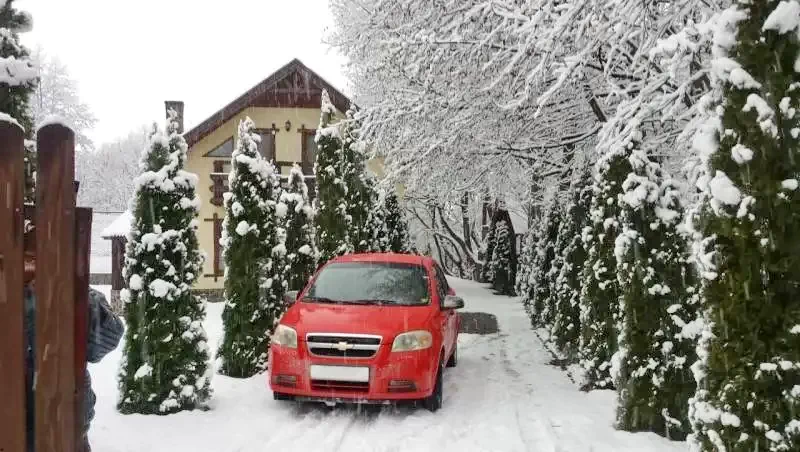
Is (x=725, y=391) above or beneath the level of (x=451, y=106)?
beneath

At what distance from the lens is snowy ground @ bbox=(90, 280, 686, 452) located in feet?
19.8

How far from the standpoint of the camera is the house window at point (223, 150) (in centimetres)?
2647

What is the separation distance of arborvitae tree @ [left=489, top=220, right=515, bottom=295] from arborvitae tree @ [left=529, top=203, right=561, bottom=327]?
10.3 meters

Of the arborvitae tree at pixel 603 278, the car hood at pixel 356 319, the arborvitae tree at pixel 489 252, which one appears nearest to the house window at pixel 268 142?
the arborvitae tree at pixel 489 252

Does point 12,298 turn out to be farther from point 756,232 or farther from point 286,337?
point 286,337

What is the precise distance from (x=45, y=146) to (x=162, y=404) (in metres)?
5.38

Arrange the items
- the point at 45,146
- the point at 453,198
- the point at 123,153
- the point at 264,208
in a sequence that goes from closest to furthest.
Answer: the point at 45,146
the point at 264,208
the point at 453,198
the point at 123,153

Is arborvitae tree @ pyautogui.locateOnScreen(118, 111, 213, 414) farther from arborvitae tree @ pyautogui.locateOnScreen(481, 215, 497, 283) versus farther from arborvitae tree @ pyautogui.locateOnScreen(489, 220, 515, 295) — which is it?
arborvitae tree @ pyautogui.locateOnScreen(481, 215, 497, 283)

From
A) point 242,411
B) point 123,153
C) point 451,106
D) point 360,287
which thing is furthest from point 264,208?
point 123,153

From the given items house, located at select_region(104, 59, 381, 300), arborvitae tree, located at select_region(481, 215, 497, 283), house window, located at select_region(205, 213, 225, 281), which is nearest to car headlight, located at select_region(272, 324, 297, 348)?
house, located at select_region(104, 59, 381, 300)

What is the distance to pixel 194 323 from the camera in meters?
7.20

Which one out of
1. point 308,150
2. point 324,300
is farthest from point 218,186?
point 324,300

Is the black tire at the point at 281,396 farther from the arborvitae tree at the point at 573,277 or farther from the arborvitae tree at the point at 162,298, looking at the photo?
the arborvitae tree at the point at 573,277

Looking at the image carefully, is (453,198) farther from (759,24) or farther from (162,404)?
(759,24)
